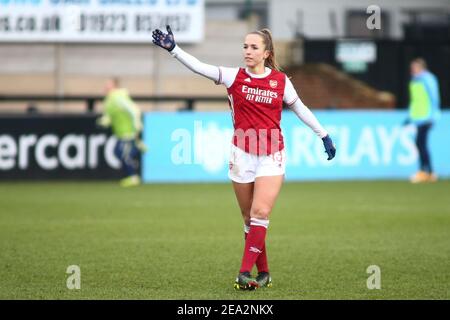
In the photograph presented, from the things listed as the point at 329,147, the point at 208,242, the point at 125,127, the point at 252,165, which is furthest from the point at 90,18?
the point at 252,165

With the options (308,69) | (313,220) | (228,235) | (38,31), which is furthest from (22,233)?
(308,69)

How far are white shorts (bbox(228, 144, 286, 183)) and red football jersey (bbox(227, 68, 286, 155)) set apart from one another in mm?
48

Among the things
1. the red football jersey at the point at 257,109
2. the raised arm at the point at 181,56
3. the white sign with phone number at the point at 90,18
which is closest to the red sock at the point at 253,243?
the red football jersey at the point at 257,109

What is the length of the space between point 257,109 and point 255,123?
120mm

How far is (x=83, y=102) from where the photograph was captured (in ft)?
92.6

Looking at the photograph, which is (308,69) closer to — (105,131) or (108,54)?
(108,54)

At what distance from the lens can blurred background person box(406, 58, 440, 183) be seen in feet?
76.2

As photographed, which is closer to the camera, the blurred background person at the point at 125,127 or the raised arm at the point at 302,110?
the raised arm at the point at 302,110

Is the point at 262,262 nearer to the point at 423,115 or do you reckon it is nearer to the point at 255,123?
the point at 255,123

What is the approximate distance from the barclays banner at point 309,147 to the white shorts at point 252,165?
12.5 m

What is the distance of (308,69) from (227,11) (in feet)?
20.1

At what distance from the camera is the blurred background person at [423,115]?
76.2ft

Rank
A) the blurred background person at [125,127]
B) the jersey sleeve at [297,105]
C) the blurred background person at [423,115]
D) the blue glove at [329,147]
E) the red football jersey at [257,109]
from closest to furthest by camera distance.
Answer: the red football jersey at [257,109], the jersey sleeve at [297,105], the blue glove at [329,147], the blurred background person at [125,127], the blurred background person at [423,115]

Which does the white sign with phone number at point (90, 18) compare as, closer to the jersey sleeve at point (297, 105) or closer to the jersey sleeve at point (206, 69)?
the jersey sleeve at point (297, 105)
